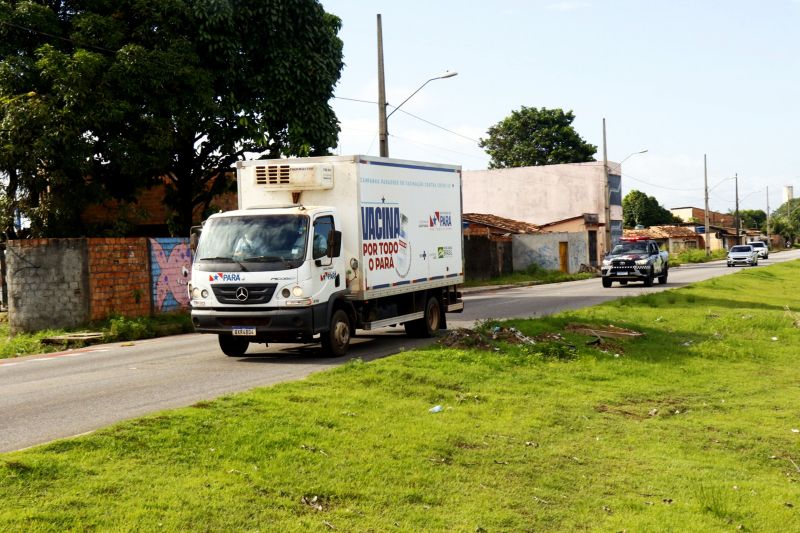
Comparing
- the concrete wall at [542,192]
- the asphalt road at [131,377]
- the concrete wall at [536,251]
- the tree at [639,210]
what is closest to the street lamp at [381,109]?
the asphalt road at [131,377]

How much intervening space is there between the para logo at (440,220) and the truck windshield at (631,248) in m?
19.1

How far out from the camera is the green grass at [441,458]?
19.6 feet

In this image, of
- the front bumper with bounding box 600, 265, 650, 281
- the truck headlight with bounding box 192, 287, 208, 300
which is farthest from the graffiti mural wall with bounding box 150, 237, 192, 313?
the front bumper with bounding box 600, 265, 650, 281

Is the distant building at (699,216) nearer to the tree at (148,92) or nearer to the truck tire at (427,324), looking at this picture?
the tree at (148,92)

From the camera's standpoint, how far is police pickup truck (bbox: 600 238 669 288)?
113 ft

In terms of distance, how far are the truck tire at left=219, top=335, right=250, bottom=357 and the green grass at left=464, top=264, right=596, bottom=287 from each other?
2651cm

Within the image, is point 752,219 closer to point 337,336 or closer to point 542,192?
point 542,192

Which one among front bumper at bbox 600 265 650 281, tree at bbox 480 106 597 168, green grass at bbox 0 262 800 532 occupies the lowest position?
green grass at bbox 0 262 800 532

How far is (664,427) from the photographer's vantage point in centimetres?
960

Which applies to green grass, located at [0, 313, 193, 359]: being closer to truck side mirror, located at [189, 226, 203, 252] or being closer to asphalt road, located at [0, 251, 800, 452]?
asphalt road, located at [0, 251, 800, 452]

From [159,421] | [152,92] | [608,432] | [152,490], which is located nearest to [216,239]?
[159,421]

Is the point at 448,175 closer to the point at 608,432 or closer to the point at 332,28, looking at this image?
the point at 608,432

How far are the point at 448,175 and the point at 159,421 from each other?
1118 cm

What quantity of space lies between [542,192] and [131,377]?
189ft
